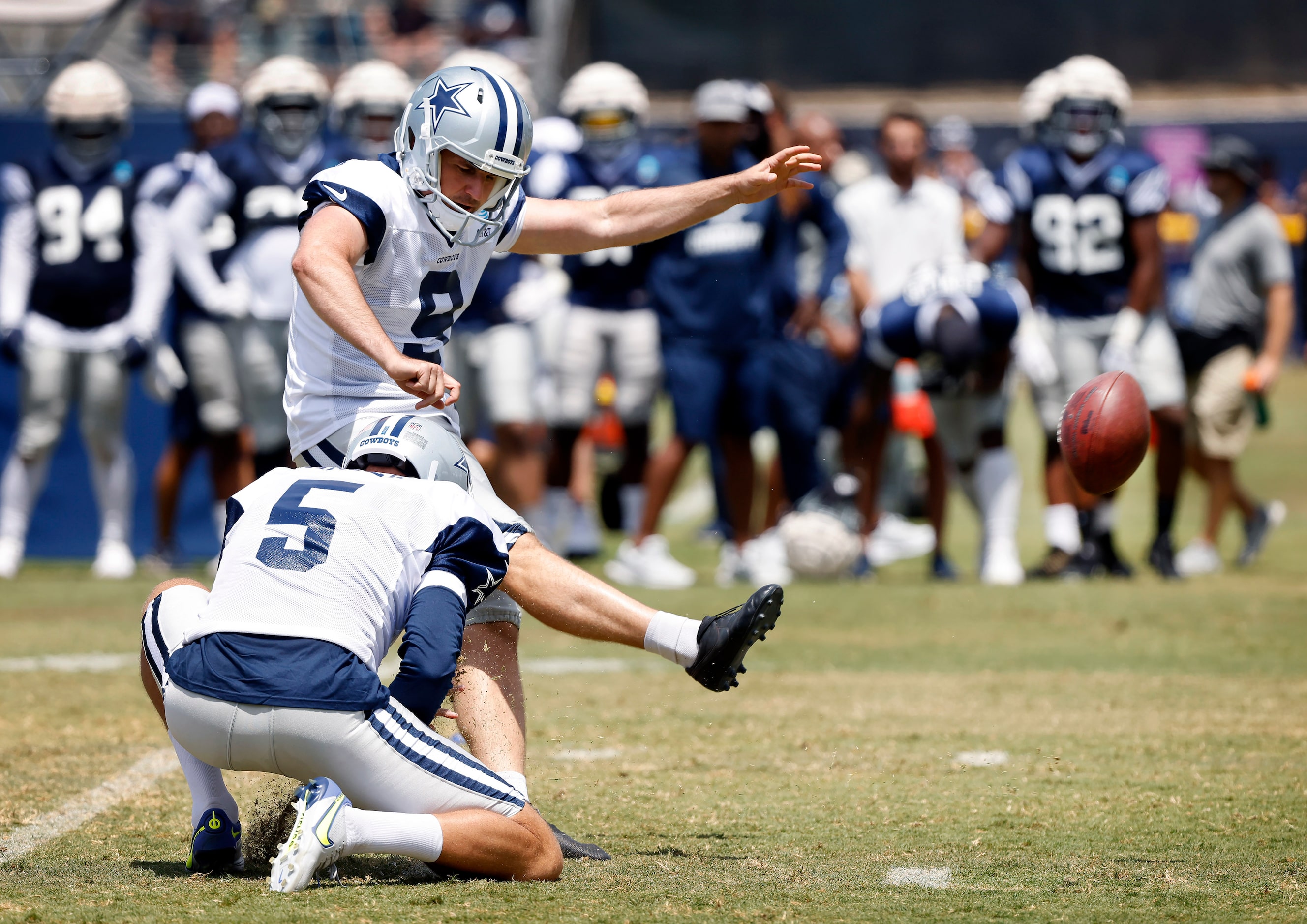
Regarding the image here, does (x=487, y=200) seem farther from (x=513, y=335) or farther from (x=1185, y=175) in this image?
(x=1185, y=175)

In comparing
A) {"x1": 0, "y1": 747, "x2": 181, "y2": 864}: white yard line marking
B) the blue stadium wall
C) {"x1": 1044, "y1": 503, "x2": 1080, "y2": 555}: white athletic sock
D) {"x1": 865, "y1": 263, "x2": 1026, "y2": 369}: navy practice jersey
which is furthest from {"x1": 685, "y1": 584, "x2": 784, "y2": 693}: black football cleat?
the blue stadium wall

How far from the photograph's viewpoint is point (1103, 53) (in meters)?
23.7

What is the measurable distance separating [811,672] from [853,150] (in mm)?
14841

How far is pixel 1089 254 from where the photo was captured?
8750 mm

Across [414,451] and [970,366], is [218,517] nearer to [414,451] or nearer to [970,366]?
[970,366]

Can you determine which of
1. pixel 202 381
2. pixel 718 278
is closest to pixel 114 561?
pixel 202 381

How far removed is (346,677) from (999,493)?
5867mm

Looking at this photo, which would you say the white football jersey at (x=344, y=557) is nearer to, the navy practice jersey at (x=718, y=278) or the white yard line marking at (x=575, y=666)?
the white yard line marking at (x=575, y=666)

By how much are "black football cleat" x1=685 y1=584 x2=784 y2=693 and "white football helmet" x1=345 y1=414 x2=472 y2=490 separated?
2.15 feet

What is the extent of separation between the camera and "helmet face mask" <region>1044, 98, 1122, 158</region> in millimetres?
8719

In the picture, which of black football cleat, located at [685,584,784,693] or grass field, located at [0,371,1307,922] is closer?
grass field, located at [0,371,1307,922]

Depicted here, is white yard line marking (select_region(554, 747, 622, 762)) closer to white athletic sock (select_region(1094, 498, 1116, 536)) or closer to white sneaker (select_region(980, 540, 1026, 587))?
white sneaker (select_region(980, 540, 1026, 587))

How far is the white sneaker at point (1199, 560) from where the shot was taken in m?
9.14

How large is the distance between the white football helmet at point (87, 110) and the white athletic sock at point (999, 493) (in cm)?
489
